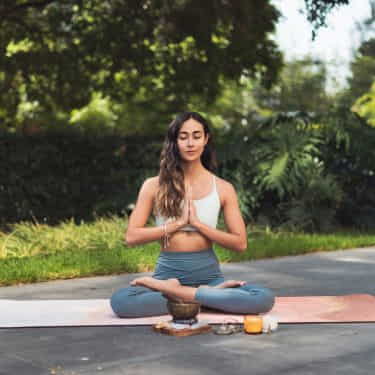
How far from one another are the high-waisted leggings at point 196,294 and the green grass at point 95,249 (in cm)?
250

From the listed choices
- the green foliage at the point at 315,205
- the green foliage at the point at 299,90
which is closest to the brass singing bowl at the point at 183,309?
the green foliage at the point at 315,205

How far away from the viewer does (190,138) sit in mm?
6441

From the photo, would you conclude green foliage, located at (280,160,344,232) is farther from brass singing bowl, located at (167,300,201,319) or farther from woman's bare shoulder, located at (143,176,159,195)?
brass singing bowl, located at (167,300,201,319)

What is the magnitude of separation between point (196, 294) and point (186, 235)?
0.44 meters

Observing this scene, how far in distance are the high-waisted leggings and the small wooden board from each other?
0.43m

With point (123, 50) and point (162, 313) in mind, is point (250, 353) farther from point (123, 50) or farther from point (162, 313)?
point (123, 50)

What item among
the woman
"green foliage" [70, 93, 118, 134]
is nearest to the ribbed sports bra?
the woman

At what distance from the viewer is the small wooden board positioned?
5.83 m

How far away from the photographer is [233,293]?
6.41m

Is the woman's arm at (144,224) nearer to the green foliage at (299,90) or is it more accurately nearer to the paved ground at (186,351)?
the paved ground at (186,351)

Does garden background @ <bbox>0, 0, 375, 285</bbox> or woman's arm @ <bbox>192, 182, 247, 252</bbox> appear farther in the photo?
garden background @ <bbox>0, 0, 375, 285</bbox>

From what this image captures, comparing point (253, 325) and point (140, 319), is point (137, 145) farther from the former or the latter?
point (253, 325)

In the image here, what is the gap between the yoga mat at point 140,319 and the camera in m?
6.35

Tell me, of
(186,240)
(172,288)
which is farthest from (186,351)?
(186,240)
